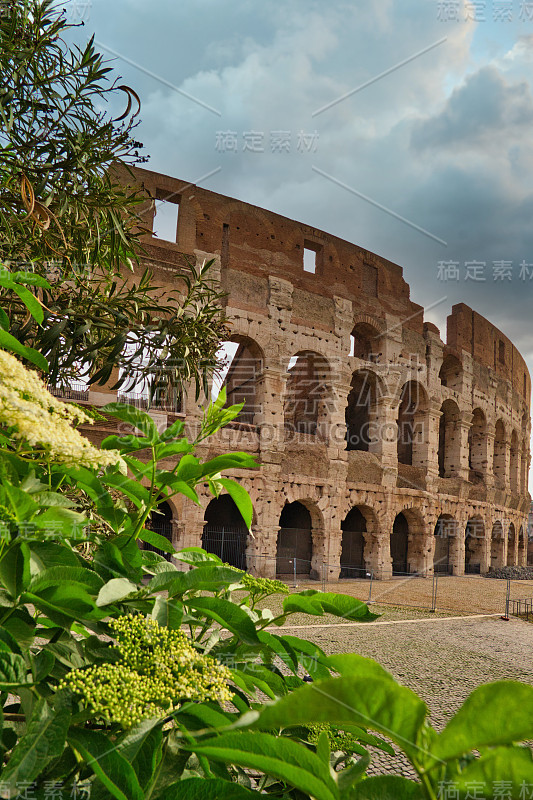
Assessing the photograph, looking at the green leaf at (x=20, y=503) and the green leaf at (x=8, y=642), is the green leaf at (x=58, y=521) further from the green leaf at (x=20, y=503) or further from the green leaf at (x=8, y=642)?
the green leaf at (x=8, y=642)

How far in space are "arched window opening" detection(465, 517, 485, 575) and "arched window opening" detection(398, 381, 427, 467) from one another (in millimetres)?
4605

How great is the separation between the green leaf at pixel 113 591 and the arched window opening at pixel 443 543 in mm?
21572

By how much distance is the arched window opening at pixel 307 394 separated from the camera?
56.1 ft

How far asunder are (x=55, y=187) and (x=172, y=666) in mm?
3452

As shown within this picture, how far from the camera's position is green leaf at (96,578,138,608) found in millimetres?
826

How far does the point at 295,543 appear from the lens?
59.1ft

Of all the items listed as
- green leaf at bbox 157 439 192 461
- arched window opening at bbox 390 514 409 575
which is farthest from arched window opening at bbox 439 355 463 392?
green leaf at bbox 157 439 192 461

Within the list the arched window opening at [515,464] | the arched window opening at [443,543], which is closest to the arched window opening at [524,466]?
the arched window opening at [515,464]

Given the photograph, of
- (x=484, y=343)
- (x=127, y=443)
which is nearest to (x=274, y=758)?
(x=127, y=443)

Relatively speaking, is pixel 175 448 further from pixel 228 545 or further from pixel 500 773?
pixel 228 545

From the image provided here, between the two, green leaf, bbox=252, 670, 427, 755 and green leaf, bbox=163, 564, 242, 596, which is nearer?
green leaf, bbox=252, 670, 427, 755

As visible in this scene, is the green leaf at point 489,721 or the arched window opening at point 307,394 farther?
the arched window opening at point 307,394

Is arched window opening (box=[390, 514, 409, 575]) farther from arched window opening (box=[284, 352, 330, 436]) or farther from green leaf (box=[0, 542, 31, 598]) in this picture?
green leaf (box=[0, 542, 31, 598])

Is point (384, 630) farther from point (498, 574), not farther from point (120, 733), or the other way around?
point (498, 574)
